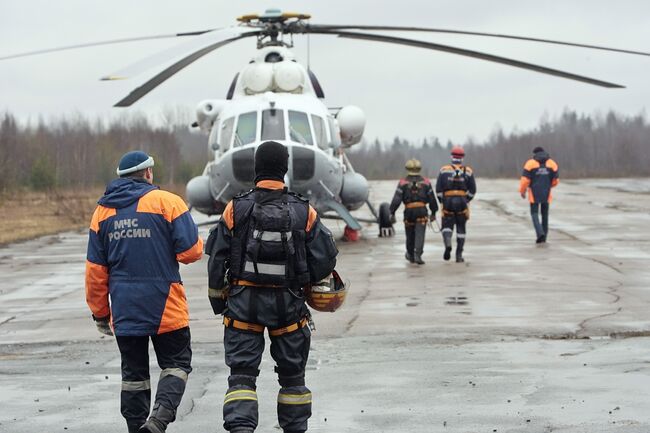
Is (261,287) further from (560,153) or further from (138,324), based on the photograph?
(560,153)

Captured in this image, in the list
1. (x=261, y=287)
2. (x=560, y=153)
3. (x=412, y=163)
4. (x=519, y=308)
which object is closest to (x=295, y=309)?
(x=261, y=287)

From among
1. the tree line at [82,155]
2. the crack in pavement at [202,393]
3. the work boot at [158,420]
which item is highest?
the work boot at [158,420]

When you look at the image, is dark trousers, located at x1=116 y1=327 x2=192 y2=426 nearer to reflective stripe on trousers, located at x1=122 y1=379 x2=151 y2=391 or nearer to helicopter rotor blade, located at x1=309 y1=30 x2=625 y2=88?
reflective stripe on trousers, located at x1=122 y1=379 x2=151 y2=391

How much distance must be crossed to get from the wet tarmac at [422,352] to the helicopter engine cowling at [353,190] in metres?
3.64

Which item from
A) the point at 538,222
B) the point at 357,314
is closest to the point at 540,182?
the point at 538,222

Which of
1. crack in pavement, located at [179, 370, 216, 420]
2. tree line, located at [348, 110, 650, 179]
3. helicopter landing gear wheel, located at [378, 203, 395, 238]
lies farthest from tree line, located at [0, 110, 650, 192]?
crack in pavement, located at [179, 370, 216, 420]

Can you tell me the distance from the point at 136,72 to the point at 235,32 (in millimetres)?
4511

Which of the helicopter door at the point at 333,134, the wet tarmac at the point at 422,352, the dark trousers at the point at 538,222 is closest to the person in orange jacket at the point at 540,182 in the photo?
the dark trousers at the point at 538,222

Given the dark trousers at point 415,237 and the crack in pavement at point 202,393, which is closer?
the crack in pavement at point 202,393

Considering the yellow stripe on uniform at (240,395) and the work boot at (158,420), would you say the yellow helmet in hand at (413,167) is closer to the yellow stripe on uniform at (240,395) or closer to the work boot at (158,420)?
the work boot at (158,420)

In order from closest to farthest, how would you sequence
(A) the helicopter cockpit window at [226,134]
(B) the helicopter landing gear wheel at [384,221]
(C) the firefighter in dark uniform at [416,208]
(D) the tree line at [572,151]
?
1. (C) the firefighter in dark uniform at [416,208]
2. (A) the helicopter cockpit window at [226,134]
3. (B) the helicopter landing gear wheel at [384,221]
4. (D) the tree line at [572,151]

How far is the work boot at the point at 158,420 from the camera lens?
249 inches

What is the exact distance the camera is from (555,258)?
17906 millimetres

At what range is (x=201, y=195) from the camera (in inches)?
832
